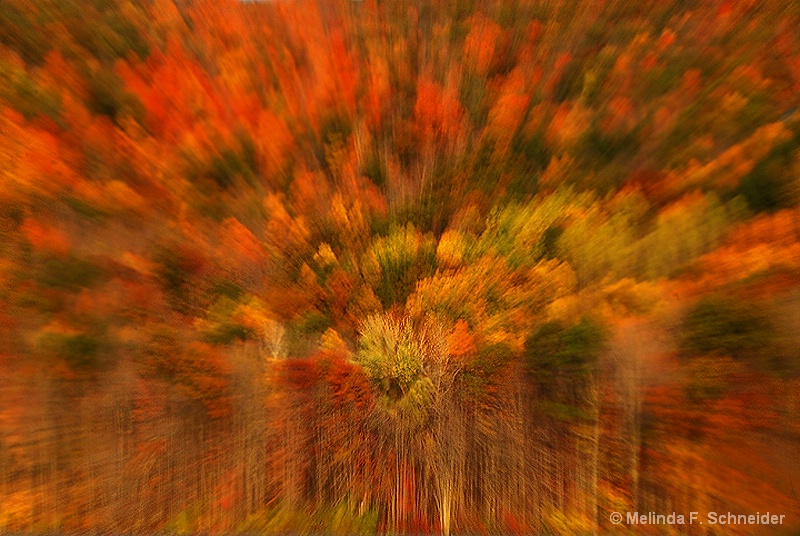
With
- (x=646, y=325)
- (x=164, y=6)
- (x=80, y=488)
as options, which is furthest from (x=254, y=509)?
(x=164, y=6)

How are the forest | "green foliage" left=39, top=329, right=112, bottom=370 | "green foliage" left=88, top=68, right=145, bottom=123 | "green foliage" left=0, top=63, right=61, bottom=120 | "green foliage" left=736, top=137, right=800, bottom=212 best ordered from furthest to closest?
"green foliage" left=88, top=68, right=145, bottom=123 → "green foliage" left=0, top=63, right=61, bottom=120 → "green foliage" left=736, top=137, right=800, bottom=212 → "green foliage" left=39, top=329, right=112, bottom=370 → the forest

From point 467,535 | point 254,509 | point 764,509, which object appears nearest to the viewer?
point 764,509

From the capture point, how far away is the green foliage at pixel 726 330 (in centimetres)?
660

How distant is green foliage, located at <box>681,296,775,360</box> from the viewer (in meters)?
6.60

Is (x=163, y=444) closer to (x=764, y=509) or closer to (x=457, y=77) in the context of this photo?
(x=764, y=509)

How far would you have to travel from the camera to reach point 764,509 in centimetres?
520

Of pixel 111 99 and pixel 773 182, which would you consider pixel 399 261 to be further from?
pixel 111 99

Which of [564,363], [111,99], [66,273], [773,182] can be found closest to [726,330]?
[564,363]

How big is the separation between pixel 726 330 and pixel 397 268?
4037 mm

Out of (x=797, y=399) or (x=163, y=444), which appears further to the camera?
(x=163, y=444)

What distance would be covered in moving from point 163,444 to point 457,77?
23.2 ft

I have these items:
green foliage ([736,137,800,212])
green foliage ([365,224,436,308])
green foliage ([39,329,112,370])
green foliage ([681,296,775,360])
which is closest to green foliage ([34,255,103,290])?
green foliage ([39,329,112,370])

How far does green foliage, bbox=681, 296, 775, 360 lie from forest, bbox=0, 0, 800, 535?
0.04m

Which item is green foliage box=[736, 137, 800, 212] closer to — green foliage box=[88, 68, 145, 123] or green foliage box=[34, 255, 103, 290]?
green foliage box=[34, 255, 103, 290]
